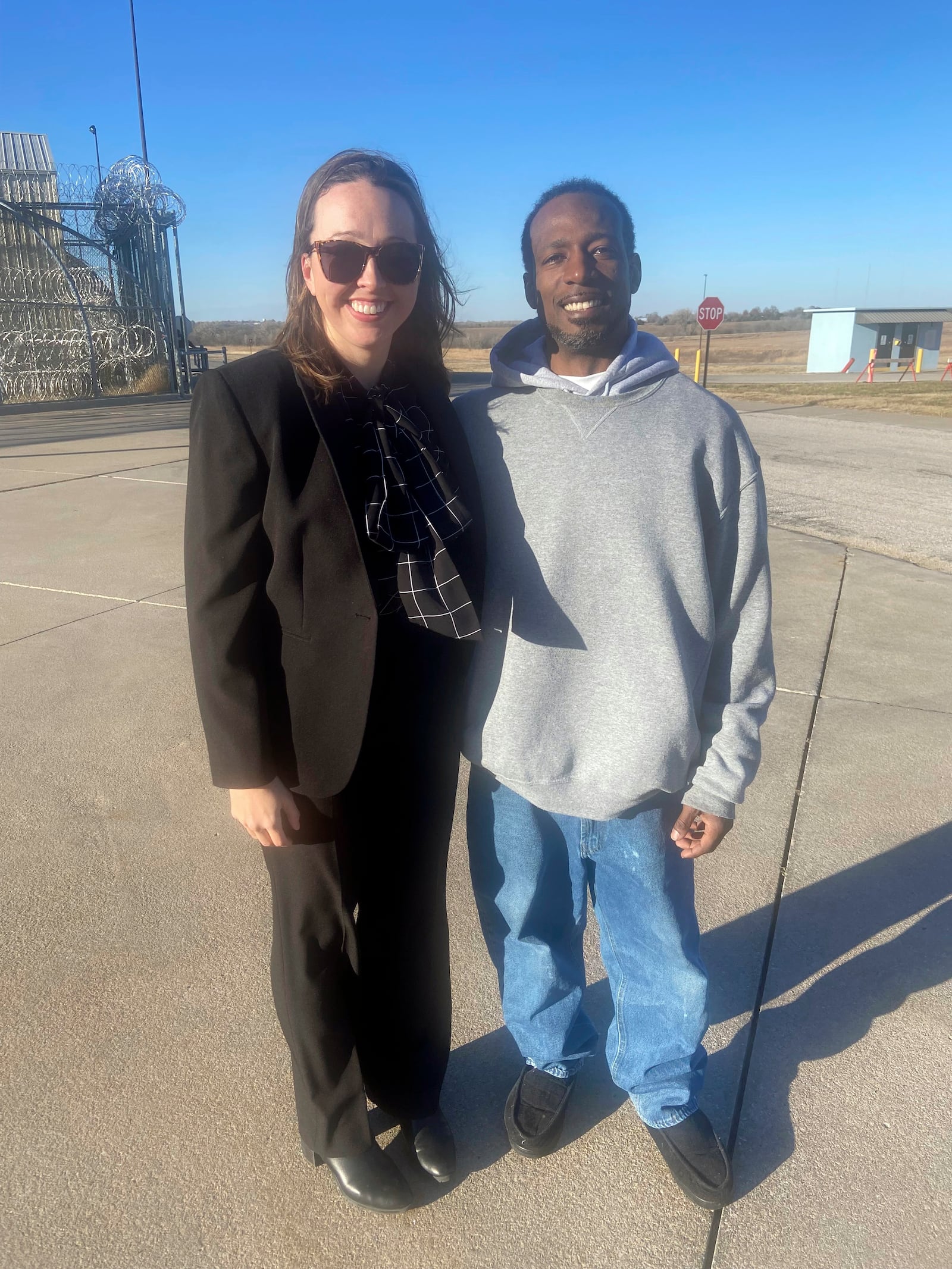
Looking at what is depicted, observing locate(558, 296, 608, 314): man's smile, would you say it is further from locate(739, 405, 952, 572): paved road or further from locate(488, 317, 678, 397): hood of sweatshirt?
locate(739, 405, 952, 572): paved road

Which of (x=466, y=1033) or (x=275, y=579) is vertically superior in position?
(x=275, y=579)

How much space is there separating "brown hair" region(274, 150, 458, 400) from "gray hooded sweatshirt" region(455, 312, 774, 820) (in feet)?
0.50

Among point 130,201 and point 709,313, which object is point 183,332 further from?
point 709,313

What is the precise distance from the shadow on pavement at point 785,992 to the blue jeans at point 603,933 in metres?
0.18

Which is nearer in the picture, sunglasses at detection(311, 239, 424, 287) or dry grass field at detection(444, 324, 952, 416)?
sunglasses at detection(311, 239, 424, 287)

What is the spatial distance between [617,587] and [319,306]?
73cm

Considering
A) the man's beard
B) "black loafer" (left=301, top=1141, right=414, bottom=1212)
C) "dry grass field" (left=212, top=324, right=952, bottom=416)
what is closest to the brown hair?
the man's beard

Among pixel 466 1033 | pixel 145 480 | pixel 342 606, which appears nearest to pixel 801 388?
pixel 145 480

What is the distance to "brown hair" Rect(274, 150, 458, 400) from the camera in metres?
1.66

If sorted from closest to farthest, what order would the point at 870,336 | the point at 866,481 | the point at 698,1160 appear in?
the point at 698,1160 < the point at 866,481 < the point at 870,336

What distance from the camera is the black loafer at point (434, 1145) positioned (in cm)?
197

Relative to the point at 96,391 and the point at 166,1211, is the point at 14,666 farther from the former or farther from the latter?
the point at 96,391

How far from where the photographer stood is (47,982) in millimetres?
2521

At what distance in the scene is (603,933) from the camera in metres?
2.08
